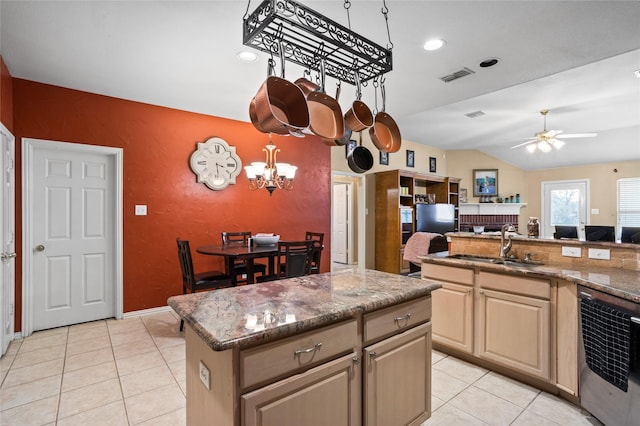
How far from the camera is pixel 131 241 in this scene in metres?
3.75

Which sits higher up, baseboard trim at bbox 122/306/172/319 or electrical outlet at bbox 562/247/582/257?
electrical outlet at bbox 562/247/582/257

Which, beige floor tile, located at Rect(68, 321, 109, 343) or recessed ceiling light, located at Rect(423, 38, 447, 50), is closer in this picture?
recessed ceiling light, located at Rect(423, 38, 447, 50)

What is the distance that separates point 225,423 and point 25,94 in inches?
154

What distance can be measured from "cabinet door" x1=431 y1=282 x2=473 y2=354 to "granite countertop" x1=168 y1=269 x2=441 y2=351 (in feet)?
3.18

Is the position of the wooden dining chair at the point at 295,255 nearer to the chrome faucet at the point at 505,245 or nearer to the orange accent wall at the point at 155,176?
the orange accent wall at the point at 155,176

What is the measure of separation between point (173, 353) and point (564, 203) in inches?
384

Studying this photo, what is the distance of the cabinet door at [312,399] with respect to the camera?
3.53 feet

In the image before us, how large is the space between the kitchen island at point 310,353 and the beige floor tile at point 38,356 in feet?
7.39

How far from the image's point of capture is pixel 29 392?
221 cm

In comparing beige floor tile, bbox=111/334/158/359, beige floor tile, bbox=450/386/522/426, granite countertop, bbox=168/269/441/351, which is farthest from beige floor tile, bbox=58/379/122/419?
beige floor tile, bbox=450/386/522/426

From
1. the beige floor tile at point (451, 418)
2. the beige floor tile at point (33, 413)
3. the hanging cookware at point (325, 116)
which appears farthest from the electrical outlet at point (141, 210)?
the beige floor tile at point (451, 418)

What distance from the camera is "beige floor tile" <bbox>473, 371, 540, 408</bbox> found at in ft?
6.98

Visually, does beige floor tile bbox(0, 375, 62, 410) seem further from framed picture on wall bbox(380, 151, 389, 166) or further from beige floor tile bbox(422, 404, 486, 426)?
framed picture on wall bbox(380, 151, 389, 166)

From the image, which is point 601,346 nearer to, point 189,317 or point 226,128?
point 189,317
